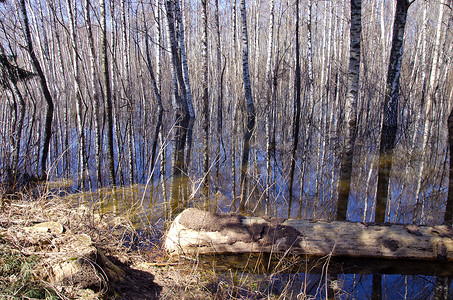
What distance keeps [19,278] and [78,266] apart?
34 centimetres

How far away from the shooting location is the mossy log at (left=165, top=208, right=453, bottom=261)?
2902 millimetres

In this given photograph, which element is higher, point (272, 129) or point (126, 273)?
point (272, 129)

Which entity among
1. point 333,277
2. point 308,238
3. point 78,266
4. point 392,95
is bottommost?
point 333,277

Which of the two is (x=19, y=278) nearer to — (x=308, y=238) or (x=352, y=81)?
(x=308, y=238)

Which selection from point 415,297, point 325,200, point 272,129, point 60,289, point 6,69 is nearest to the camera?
point 60,289

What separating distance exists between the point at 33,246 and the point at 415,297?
317 centimetres

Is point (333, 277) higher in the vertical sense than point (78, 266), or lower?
lower

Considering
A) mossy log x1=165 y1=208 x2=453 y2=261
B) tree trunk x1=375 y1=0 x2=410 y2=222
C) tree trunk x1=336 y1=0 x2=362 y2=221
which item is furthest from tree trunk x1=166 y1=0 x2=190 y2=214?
tree trunk x1=375 y1=0 x2=410 y2=222

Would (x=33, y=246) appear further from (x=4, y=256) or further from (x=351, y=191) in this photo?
(x=351, y=191)

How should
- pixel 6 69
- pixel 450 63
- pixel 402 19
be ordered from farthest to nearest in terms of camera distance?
pixel 450 63
pixel 6 69
pixel 402 19

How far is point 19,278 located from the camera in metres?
1.85

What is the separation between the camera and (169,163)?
615cm

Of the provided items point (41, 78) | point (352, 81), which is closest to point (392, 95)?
point (352, 81)

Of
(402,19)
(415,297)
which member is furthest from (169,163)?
(402,19)
